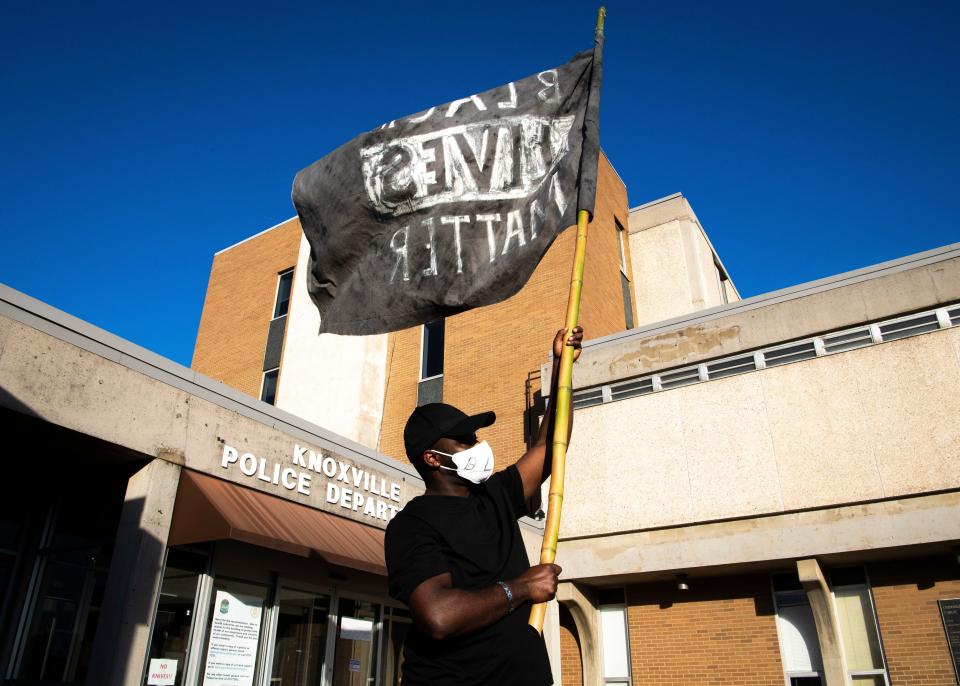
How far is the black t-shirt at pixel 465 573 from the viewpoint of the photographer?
2.43m

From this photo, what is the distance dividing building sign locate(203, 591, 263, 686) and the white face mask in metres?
7.96

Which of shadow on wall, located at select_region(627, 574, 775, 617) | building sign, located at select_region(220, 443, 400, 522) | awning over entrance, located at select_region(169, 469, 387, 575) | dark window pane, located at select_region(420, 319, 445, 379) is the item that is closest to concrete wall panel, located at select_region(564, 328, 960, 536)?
shadow on wall, located at select_region(627, 574, 775, 617)

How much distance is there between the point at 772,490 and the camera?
13.6 m

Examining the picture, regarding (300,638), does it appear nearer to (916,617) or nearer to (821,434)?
(821,434)

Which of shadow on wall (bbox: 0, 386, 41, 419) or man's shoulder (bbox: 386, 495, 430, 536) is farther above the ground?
shadow on wall (bbox: 0, 386, 41, 419)

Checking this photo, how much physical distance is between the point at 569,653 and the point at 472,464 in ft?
46.5

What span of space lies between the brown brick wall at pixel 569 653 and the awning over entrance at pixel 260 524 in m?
6.66

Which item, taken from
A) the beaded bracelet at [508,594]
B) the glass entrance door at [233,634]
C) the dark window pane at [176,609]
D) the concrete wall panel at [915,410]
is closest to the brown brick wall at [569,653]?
the concrete wall panel at [915,410]

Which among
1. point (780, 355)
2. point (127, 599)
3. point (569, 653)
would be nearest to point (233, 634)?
point (127, 599)

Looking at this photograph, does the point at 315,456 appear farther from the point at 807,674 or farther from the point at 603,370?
the point at 807,674

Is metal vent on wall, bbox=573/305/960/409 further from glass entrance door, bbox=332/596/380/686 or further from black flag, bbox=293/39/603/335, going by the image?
black flag, bbox=293/39/603/335

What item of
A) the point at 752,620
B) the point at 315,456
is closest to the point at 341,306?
the point at 315,456

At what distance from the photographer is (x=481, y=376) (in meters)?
20.1

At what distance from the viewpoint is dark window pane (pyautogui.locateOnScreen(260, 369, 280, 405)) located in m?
24.4
